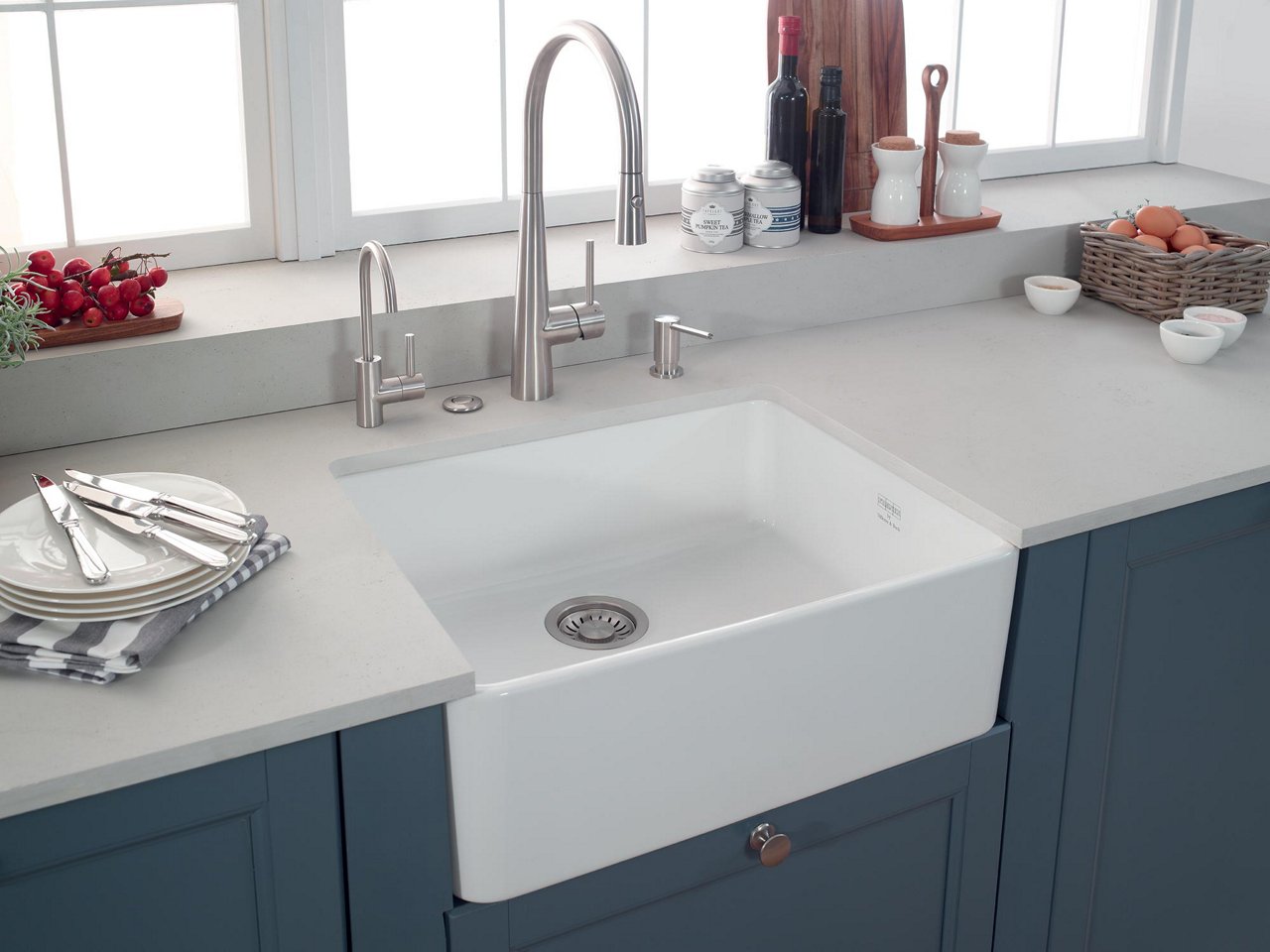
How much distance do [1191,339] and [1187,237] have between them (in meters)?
0.26

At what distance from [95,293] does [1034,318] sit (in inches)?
54.8

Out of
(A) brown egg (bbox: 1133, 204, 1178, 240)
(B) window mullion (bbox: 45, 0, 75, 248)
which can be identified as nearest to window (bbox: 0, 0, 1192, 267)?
(B) window mullion (bbox: 45, 0, 75, 248)

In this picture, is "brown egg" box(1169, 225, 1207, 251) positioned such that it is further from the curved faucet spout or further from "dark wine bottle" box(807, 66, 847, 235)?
the curved faucet spout

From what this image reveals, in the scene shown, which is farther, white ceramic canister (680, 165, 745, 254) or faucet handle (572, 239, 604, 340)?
white ceramic canister (680, 165, 745, 254)

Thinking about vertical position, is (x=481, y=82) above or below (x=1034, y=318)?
above

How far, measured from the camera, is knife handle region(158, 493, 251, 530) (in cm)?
138

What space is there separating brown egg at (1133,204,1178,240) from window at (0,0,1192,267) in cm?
49

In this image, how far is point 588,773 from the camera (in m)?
1.30

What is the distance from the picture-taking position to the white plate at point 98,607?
123 cm

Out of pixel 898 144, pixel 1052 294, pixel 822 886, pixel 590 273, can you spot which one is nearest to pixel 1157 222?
pixel 1052 294

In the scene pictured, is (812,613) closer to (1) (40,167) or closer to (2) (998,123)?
(1) (40,167)

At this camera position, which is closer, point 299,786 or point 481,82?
point 299,786

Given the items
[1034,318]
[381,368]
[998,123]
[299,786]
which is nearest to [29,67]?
[381,368]

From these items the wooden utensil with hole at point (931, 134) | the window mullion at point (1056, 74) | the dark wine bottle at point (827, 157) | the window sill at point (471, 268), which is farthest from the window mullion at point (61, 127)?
the window mullion at point (1056, 74)
